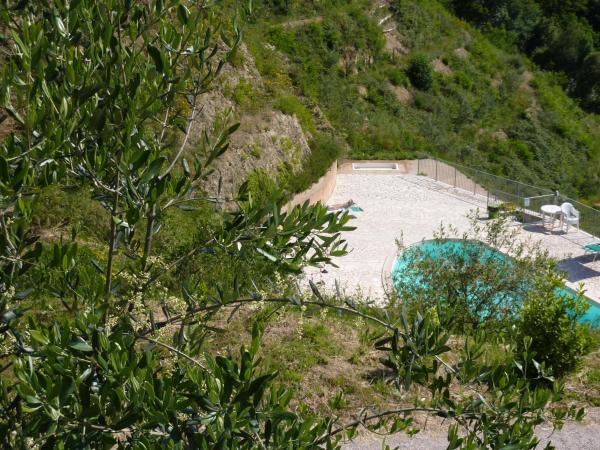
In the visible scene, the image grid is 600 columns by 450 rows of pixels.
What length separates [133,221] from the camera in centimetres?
347

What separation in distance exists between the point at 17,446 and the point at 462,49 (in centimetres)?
4197

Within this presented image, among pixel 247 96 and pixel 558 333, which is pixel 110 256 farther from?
pixel 247 96

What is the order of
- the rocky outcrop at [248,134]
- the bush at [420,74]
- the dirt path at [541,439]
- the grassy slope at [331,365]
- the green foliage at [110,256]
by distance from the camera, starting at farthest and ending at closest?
the bush at [420,74], the rocky outcrop at [248,134], the grassy slope at [331,365], the dirt path at [541,439], the green foliage at [110,256]

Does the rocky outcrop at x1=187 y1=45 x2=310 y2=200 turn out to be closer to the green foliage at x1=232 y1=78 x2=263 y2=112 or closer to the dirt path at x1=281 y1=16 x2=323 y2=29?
the green foliage at x1=232 y1=78 x2=263 y2=112

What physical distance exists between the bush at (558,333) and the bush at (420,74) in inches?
1147

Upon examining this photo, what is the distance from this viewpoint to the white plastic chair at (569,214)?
20047mm

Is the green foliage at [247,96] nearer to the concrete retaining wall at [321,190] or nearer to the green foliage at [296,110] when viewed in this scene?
the green foliage at [296,110]

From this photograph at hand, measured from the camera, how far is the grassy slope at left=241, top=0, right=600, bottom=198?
28906mm

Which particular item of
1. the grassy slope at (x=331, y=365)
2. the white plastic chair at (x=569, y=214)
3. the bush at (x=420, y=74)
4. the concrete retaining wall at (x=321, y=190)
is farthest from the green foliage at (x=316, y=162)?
the bush at (x=420, y=74)

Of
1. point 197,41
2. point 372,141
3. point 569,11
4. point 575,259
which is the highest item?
point 569,11

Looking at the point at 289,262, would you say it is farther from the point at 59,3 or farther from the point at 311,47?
the point at 311,47

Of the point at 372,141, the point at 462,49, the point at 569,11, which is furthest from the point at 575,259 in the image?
the point at 569,11

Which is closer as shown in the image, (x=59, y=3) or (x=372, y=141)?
(x=59, y=3)

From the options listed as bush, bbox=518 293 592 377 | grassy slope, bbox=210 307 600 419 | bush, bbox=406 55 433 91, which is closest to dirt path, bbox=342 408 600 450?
grassy slope, bbox=210 307 600 419
